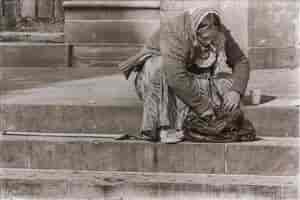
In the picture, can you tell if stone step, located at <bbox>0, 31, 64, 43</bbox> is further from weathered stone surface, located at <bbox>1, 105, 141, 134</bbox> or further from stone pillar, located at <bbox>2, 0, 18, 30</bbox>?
weathered stone surface, located at <bbox>1, 105, 141, 134</bbox>

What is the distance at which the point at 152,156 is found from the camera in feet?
28.1

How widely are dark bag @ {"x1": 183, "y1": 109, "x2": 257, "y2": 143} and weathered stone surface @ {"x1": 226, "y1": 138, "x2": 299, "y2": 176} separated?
0.53 feet

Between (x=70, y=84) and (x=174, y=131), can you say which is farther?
(x=70, y=84)

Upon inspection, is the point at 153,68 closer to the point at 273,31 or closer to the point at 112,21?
the point at 273,31

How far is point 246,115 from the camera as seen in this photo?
30.1ft

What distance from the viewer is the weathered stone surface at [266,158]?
8453 millimetres

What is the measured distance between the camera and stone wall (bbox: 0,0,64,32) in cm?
1680

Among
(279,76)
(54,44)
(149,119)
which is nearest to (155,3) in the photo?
(54,44)

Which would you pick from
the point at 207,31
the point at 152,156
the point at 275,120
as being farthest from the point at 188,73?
the point at 275,120

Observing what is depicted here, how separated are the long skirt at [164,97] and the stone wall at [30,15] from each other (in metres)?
8.17

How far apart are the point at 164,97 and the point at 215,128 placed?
0.59 meters

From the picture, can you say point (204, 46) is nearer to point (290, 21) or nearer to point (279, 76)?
point (279, 76)

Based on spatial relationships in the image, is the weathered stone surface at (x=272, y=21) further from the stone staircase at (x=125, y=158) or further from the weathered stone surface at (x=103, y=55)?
the stone staircase at (x=125, y=158)

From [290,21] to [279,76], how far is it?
179 cm
